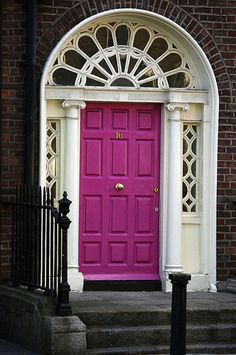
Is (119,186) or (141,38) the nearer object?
(119,186)

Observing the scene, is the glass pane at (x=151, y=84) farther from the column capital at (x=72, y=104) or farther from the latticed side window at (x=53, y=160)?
the latticed side window at (x=53, y=160)

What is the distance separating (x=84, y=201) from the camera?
37.3 feet

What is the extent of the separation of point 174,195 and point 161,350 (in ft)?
8.22

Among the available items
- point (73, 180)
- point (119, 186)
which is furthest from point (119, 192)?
point (73, 180)

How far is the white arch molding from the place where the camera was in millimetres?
11336

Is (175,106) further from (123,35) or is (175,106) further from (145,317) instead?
(145,317)

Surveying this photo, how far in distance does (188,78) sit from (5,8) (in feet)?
8.07

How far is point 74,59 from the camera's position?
11.4 metres

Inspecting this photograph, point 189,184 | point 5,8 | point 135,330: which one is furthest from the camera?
point 189,184

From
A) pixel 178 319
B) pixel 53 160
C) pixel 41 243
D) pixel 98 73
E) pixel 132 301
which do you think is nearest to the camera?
pixel 178 319

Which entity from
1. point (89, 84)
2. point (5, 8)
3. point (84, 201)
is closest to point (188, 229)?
point (84, 201)

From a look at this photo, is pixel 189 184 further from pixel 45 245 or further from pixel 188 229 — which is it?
pixel 45 245

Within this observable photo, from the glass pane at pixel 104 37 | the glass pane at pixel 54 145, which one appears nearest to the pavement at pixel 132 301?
the glass pane at pixel 54 145

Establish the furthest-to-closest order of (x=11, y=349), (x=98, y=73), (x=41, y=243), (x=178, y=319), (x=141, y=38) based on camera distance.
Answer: (x=141, y=38) → (x=98, y=73) → (x=41, y=243) → (x=11, y=349) → (x=178, y=319)
